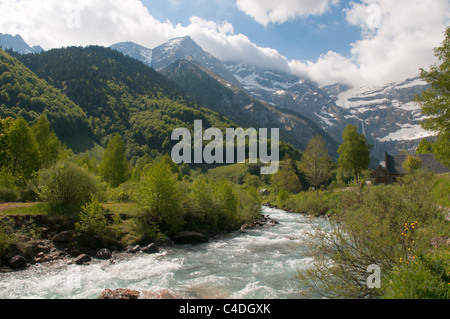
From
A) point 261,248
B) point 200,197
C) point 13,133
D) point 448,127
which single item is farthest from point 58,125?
point 448,127

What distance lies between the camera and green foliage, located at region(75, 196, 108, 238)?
22.8 metres

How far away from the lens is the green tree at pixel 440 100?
68.9 feet

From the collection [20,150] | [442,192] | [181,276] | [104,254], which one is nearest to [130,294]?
[181,276]

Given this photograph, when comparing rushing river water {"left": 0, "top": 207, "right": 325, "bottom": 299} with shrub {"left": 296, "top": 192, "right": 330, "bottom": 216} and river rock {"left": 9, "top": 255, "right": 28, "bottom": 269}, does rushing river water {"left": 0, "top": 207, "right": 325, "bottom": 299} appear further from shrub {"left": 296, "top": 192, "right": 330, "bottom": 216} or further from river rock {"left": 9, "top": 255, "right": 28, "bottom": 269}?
shrub {"left": 296, "top": 192, "right": 330, "bottom": 216}

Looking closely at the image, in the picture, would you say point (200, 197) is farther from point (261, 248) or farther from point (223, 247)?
point (261, 248)

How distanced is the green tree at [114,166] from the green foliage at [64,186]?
105 ft

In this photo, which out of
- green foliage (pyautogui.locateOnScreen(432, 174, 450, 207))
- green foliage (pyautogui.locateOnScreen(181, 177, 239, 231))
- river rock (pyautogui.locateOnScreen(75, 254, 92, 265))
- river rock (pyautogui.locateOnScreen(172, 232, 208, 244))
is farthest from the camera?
green foliage (pyautogui.locateOnScreen(181, 177, 239, 231))

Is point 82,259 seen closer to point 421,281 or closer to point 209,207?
point 209,207

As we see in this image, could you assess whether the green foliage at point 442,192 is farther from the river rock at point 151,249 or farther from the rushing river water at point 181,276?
the river rock at point 151,249

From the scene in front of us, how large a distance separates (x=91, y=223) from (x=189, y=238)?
10.00 metres

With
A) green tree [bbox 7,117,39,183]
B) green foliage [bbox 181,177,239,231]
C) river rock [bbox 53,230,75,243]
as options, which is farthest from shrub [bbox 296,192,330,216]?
green tree [bbox 7,117,39,183]

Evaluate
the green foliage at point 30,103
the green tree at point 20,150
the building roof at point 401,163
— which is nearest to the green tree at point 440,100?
the green tree at point 20,150

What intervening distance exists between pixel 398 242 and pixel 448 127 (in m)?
15.0

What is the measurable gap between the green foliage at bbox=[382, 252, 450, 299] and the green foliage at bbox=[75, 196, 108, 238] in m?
21.5
